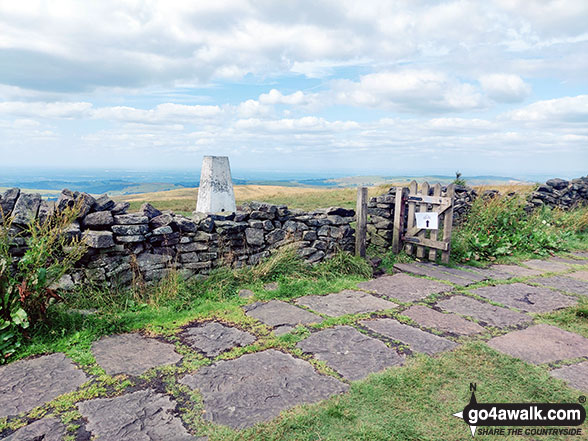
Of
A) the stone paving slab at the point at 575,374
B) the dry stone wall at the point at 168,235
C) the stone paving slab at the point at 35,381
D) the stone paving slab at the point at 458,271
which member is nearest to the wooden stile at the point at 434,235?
the stone paving slab at the point at 458,271

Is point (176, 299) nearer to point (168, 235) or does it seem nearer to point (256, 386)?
point (168, 235)

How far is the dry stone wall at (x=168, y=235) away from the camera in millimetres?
5238

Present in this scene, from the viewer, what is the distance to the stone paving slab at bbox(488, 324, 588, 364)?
421 cm

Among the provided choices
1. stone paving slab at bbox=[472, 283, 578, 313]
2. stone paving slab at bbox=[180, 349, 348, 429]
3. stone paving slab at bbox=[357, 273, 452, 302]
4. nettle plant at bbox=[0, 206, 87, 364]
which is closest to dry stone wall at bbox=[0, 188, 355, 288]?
nettle plant at bbox=[0, 206, 87, 364]

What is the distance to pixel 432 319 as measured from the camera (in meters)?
5.22

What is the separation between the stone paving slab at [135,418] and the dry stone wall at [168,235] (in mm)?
2216

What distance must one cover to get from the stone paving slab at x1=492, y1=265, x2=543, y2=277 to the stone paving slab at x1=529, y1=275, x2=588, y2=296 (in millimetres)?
300

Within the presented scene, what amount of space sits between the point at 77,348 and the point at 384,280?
4.77 metres

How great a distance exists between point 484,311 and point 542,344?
3.58ft

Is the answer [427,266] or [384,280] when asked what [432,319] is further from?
[427,266]

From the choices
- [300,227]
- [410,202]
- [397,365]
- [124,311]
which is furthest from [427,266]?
[124,311]

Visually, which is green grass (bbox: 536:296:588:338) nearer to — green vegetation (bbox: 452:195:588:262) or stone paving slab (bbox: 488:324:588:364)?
stone paving slab (bbox: 488:324:588:364)

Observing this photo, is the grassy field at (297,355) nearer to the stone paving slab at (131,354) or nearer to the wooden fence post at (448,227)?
the stone paving slab at (131,354)

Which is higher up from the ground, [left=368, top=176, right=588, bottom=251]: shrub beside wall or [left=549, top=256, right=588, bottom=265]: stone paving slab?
[left=368, top=176, right=588, bottom=251]: shrub beside wall
